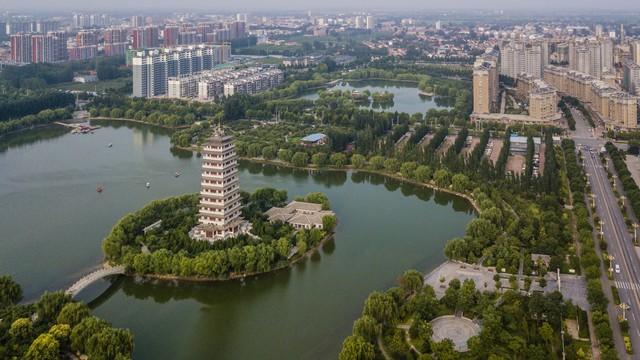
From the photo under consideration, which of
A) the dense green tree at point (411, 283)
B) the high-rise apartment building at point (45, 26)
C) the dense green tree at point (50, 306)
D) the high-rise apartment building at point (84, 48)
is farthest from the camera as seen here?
the high-rise apartment building at point (45, 26)

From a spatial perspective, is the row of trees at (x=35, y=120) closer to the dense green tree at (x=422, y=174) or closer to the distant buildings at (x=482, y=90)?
the dense green tree at (x=422, y=174)

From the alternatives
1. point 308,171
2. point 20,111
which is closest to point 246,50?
point 20,111

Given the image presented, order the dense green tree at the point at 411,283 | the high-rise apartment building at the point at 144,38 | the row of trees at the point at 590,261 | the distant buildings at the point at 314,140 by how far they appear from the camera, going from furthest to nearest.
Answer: the high-rise apartment building at the point at 144,38 → the distant buildings at the point at 314,140 → the dense green tree at the point at 411,283 → the row of trees at the point at 590,261

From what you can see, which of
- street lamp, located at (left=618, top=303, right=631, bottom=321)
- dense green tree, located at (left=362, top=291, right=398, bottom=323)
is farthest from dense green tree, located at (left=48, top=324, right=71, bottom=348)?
street lamp, located at (left=618, top=303, right=631, bottom=321)

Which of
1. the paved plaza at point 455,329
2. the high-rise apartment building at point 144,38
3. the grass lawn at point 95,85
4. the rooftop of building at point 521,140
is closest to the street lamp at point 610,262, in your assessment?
the paved plaza at point 455,329

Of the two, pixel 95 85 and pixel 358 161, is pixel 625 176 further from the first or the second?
pixel 95 85

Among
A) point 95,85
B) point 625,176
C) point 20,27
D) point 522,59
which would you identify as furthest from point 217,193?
point 20,27

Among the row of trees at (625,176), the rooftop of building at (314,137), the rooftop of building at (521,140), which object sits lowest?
the row of trees at (625,176)
